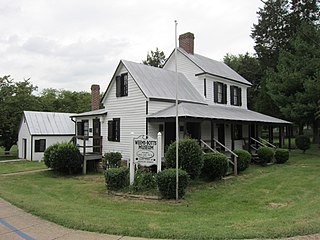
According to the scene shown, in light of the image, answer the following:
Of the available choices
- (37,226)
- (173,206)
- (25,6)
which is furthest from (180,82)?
(37,226)

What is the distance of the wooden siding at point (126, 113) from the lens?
17.3 metres

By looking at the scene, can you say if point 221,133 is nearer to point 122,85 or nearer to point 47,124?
point 122,85

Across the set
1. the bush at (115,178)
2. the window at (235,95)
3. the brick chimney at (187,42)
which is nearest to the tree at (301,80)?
the window at (235,95)

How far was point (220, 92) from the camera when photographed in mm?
22500

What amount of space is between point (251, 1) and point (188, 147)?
6.33m

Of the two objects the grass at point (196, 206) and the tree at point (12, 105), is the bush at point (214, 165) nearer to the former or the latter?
the grass at point (196, 206)

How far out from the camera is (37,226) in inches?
258

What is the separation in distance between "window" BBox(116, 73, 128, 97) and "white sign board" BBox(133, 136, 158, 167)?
7.26m

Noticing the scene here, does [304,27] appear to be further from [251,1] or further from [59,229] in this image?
[59,229]

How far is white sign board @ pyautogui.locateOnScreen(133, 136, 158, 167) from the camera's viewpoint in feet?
37.5

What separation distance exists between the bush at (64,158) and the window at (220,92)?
1064 centimetres

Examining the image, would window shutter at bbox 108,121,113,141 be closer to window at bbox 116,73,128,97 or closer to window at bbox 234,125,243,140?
window at bbox 116,73,128,97

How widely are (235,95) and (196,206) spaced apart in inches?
646

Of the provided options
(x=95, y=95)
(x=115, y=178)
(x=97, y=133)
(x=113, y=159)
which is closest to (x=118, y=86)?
(x=97, y=133)
